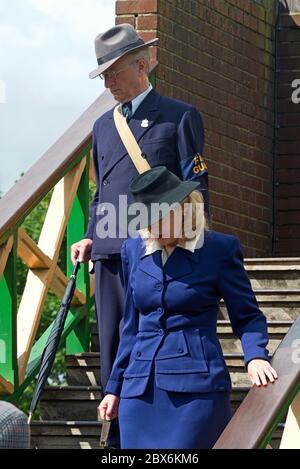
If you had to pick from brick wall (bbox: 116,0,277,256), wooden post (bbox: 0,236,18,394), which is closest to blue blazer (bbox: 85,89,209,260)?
wooden post (bbox: 0,236,18,394)

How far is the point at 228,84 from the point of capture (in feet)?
33.1

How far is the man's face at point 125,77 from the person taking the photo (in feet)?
20.2

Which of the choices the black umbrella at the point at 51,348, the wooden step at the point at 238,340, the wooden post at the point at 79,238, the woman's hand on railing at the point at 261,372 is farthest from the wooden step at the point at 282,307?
the woman's hand on railing at the point at 261,372

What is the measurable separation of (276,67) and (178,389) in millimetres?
6338

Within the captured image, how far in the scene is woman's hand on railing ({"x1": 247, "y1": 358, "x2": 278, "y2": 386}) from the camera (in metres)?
4.83

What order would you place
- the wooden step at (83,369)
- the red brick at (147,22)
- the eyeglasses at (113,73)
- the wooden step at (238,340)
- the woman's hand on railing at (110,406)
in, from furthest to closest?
the red brick at (147,22)
the wooden step at (83,369)
the wooden step at (238,340)
the eyeglasses at (113,73)
the woman's hand on railing at (110,406)

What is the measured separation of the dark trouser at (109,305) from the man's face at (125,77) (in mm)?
699

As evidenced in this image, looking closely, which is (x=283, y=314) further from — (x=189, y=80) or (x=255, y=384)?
(x=255, y=384)

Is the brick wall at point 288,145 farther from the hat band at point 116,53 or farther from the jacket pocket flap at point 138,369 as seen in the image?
the jacket pocket flap at point 138,369

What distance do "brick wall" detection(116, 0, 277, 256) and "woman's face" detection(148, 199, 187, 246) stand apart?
3.93 m

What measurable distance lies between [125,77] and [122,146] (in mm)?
331

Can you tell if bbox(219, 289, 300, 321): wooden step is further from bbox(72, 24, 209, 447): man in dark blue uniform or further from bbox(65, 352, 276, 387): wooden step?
bbox(72, 24, 209, 447): man in dark blue uniform

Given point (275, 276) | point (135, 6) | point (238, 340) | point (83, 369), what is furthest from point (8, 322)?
point (135, 6)

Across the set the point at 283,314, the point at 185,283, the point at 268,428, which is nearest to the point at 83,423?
the point at 283,314
